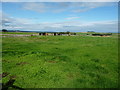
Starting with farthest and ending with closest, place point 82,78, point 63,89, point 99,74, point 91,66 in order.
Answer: point 91,66 → point 99,74 → point 82,78 → point 63,89

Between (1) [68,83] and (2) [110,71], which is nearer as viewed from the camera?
(1) [68,83]

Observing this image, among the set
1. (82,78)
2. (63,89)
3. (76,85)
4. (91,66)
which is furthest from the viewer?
(91,66)

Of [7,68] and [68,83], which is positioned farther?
[7,68]

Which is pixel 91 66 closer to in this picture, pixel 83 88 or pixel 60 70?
pixel 60 70

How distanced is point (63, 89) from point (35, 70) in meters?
2.98

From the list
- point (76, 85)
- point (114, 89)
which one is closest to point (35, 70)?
point (76, 85)

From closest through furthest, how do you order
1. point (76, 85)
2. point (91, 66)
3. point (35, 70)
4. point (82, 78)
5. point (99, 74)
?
point (76, 85) < point (82, 78) < point (99, 74) < point (35, 70) < point (91, 66)

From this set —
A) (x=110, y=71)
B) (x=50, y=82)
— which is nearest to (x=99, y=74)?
(x=110, y=71)

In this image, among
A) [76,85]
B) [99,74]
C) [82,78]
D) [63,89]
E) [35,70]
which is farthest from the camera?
[35,70]

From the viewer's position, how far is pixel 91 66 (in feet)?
26.9

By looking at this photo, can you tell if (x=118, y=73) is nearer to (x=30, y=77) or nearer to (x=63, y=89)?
(x=63, y=89)

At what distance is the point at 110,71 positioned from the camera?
724cm

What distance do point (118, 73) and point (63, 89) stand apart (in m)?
4.24

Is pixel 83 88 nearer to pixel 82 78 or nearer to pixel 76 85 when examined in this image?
pixel 76 85
